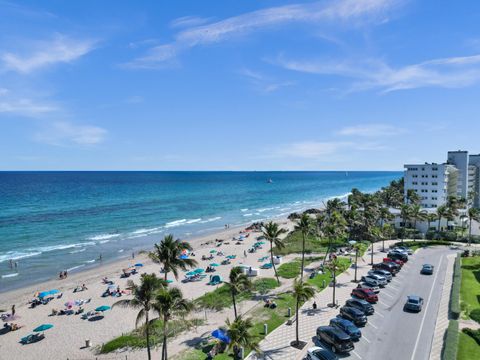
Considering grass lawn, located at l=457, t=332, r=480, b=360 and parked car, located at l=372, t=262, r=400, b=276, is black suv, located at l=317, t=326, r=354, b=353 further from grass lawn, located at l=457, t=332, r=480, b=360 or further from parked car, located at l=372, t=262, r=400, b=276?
parked car, located at l=372, t=262, r=400, b=276

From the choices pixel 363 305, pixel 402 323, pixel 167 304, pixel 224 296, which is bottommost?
pixel 224 296

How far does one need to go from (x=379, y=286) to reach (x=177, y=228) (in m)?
62.2

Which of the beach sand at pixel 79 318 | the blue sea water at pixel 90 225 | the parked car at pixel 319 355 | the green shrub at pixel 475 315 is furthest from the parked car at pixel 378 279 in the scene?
the blue sea water at pixel 90 225

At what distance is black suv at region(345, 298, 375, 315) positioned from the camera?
3297 centimetres

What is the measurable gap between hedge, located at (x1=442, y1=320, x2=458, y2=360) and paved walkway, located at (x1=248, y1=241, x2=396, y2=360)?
9.54 meters

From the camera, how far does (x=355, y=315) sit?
30594 millimetres

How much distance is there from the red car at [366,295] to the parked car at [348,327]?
308 inches

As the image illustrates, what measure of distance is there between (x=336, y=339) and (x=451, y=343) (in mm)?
8536

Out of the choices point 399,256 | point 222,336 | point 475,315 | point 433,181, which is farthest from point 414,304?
point 433,181

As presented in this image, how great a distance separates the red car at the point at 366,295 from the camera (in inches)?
1409

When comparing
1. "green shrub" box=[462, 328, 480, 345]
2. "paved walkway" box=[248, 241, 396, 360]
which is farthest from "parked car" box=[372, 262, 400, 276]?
"green shrub" box=[462, 328, 480, 345]

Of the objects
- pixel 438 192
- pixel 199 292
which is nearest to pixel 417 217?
pixel 438 192

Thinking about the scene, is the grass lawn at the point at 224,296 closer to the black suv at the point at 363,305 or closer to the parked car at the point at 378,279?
the parked car at the point at 378,279

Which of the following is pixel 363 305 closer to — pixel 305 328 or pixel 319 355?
pixel 305 328
